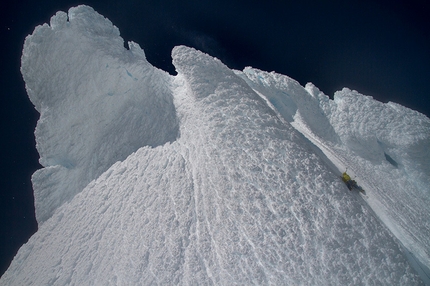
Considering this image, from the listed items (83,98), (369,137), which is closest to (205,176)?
(83,98)

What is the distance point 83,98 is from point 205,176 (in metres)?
2.22

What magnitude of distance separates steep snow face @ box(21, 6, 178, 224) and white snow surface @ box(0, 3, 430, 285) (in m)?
0.02

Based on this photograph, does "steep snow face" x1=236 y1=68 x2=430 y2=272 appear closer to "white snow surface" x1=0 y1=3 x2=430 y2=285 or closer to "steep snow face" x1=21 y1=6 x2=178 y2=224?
"white snow surface" x1=0 y1=3 x2=430 y2=285

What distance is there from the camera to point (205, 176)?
248 centimetres

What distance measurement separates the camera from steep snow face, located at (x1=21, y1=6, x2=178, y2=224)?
3.34 metres

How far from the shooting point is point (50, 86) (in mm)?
3641

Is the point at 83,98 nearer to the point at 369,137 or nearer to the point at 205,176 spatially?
the point at 205,176

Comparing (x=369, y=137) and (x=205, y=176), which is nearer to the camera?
(x=205, y=176)

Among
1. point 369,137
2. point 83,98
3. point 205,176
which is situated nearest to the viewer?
point 205,176

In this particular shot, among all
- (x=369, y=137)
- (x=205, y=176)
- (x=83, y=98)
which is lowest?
(x=83, y=98)

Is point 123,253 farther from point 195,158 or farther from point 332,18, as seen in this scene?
point 332,18

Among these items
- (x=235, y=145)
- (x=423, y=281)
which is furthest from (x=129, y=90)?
(x=423, y=281)

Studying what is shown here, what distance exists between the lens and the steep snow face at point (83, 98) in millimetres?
3342

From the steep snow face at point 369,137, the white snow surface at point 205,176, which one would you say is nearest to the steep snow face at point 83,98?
the white snow surface at point 205,176
